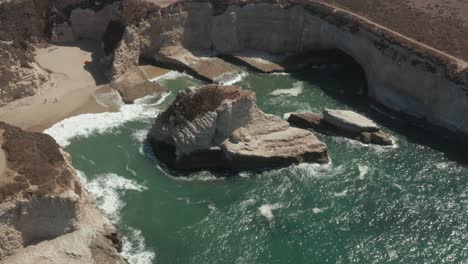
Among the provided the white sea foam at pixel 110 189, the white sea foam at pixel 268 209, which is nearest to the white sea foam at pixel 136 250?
the white sea foam at pixel 110 189

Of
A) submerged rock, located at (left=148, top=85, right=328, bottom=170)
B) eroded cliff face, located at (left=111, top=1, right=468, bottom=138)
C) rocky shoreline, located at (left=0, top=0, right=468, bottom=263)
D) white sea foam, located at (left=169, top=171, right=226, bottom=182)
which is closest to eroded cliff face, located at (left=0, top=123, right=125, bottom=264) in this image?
rocky shoreline, located at (left=0, top=0, right=468, bottom=263)

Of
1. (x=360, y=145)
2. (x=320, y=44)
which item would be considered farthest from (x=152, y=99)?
(x=320, y=44)

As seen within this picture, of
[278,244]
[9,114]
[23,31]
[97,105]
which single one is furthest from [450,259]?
[23,31]

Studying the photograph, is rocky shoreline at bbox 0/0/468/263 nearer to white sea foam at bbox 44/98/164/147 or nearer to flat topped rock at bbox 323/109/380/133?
flat topped rock at bbox 323/109/380/133

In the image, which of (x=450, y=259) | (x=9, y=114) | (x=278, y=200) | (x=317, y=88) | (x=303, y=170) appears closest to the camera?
(x=450, y=259)

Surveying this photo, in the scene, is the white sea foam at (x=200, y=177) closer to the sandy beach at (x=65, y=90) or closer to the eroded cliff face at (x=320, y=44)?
the sandy beach at (x=65, y=90)

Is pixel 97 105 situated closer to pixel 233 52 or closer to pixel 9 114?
pixel 9 114

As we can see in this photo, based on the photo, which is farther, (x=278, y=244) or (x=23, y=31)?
(x=23, y=31)
